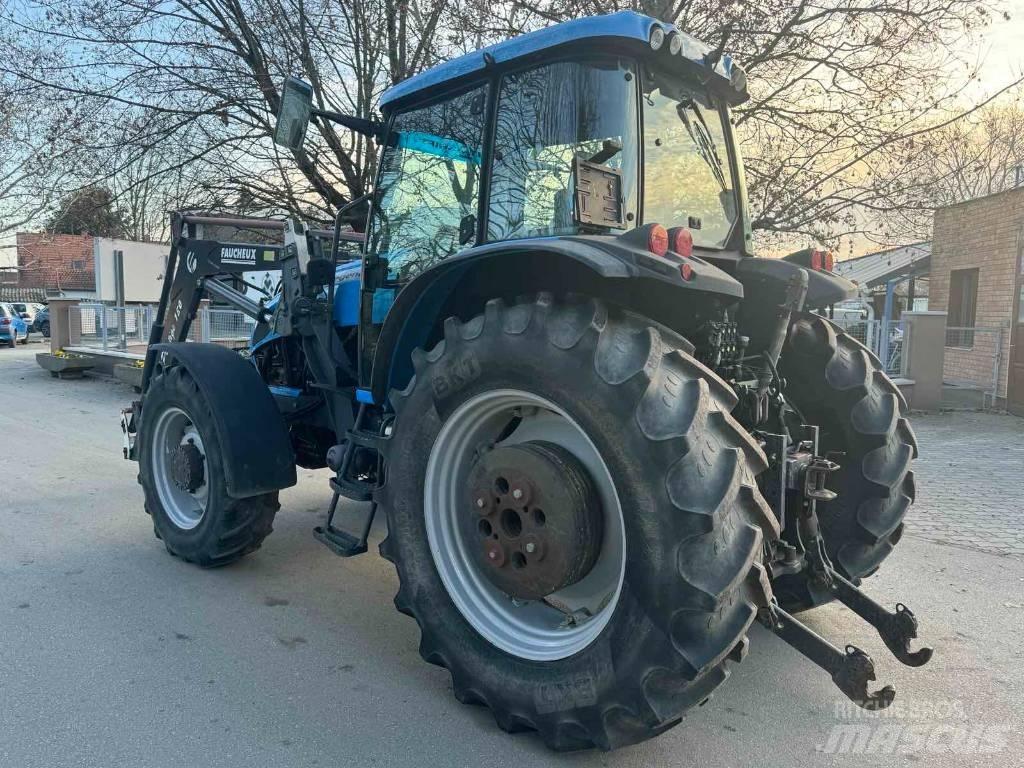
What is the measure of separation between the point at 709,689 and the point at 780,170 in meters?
9.41

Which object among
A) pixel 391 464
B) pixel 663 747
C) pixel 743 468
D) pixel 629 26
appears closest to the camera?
pixel 743 468

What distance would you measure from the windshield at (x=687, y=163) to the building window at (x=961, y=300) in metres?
12.6

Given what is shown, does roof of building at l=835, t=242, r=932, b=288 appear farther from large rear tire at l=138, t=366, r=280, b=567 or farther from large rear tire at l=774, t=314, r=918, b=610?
large rear tire at l=138, t=366, r=280, b=567

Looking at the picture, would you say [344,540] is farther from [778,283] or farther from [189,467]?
[778,283]

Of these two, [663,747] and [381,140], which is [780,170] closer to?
[381,140]

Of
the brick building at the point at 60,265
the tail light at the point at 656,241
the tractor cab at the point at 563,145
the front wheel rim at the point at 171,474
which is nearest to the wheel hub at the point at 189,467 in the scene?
the front wheel rim at the point at 171,474

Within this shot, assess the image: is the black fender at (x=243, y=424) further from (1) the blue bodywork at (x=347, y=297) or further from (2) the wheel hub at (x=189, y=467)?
(1) the blue bodywork at (x=347, y=297)

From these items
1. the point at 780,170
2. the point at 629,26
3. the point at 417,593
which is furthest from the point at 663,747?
the point at 780,170

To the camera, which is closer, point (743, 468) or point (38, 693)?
point (743, 468)

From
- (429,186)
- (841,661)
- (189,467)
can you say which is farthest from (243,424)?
(841,661)

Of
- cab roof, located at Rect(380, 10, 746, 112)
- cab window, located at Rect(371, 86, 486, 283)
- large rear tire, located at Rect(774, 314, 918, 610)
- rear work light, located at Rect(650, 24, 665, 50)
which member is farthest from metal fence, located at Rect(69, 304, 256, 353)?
rear work light, located at Rect(650, 24, 665, 50)

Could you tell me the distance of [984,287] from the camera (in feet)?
44.5

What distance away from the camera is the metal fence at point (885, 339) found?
11.5 m

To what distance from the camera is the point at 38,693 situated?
317 cm
